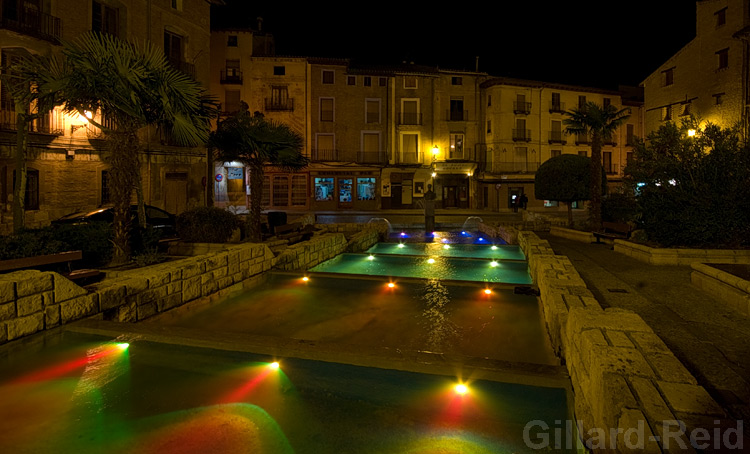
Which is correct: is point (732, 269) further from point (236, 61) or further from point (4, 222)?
point (236, 61)

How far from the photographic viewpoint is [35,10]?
20.4 m

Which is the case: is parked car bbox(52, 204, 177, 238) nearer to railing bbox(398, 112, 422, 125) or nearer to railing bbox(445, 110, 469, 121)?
railing bbox(398, 112, 422, 125)

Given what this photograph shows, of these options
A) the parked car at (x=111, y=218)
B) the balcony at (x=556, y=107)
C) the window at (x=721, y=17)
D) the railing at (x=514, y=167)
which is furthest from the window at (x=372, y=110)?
the parked car at (x=111, y=218)

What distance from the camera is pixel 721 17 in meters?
30.6

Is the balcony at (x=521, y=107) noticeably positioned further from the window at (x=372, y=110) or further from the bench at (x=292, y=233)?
the bench at (x=292, y=233)

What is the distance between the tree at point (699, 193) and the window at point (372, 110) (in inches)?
1279

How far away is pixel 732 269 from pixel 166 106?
1044 centimetres

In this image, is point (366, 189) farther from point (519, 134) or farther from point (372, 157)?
point (519, 134)

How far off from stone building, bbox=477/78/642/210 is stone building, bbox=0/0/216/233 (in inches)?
1033

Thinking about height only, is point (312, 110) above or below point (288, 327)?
above

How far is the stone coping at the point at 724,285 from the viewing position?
259 inches

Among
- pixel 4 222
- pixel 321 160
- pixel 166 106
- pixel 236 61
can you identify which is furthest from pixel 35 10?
pixel 321 160

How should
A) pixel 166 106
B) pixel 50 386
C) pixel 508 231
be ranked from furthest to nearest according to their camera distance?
pixel 508 231
pixel 166 106
pixel 50 386

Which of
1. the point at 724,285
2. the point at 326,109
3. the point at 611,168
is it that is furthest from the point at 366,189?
the point at 724,285
